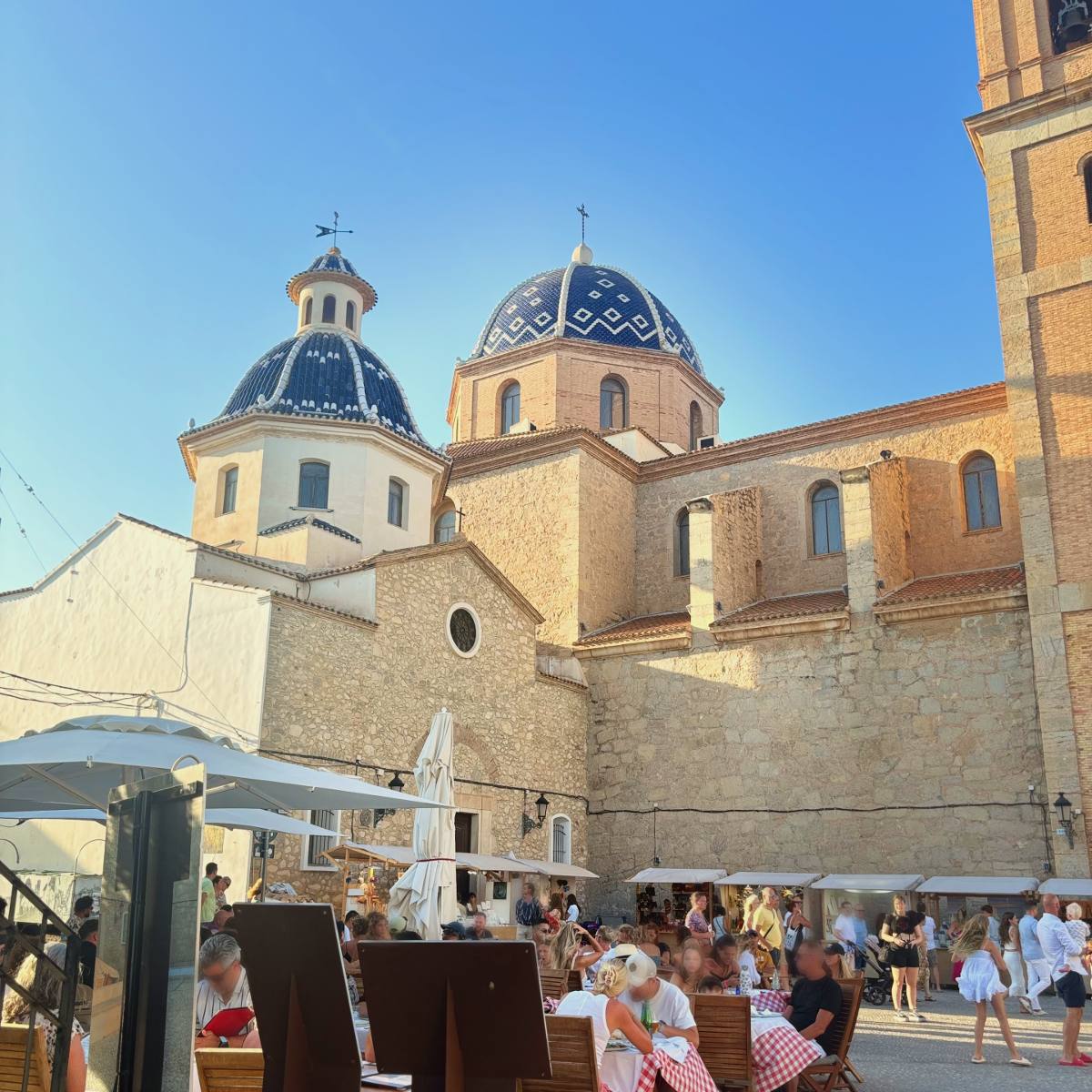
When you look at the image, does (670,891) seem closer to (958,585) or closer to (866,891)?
(866,891)

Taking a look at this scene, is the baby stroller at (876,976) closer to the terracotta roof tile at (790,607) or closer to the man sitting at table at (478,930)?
the man sitting at table at (478,930)

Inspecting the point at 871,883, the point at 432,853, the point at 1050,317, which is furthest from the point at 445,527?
the point at 432,853

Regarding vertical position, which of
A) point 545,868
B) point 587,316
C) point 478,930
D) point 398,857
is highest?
point 587,316

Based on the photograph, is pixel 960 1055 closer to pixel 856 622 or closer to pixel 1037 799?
pixel 1037 799

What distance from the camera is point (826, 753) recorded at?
18500 millimetres

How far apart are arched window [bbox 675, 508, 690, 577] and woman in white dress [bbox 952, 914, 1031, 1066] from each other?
1484 cm

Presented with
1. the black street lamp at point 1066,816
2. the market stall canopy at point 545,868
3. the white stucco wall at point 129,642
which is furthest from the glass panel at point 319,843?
the black street lamp at point 1066,816

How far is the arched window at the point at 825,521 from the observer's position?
2191cm

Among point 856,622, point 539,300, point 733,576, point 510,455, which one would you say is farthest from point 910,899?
point 539,300

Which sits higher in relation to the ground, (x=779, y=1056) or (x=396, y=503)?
(x=396, y=503)

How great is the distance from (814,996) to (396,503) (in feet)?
47.8

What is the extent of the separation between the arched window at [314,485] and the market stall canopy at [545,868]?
22.1 feet

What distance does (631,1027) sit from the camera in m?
4.94

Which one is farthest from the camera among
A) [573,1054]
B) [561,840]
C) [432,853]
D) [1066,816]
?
[561,840]
